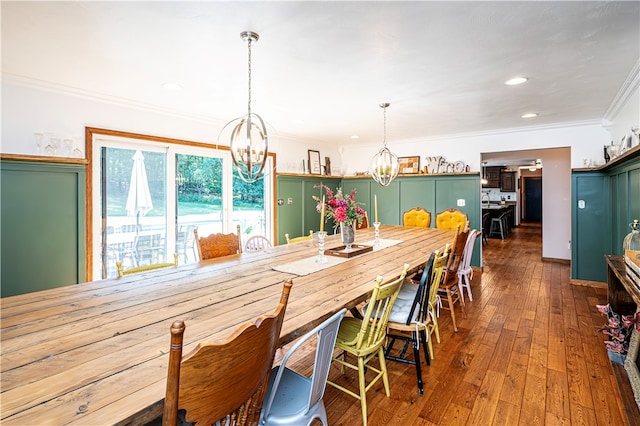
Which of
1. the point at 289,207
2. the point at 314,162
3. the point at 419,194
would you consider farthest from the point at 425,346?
the point at 314,162

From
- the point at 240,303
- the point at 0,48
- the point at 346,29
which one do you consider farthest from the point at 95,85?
the point at 240,303

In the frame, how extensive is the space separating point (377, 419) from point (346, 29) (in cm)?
238

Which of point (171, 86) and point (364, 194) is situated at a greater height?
point (171, 86)

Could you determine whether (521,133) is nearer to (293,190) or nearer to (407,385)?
(293,190)

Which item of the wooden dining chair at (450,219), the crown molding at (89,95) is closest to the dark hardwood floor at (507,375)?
the wooden dining chair at (450,219)

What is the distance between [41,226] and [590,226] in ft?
21.5

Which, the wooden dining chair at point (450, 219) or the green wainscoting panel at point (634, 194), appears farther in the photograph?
the wooden dining chair at point (450, 219)

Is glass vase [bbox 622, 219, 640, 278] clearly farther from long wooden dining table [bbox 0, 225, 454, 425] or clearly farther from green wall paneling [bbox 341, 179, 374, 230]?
green wall paneling [bbox 341, 179, 374, 230]

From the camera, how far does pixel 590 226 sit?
4.47 metres

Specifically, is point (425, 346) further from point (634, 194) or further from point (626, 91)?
point (626, 91)

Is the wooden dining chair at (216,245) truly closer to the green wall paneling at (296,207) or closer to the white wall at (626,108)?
the green wall paneling at (296,207)

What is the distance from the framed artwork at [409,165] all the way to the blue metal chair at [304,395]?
5.15 meters

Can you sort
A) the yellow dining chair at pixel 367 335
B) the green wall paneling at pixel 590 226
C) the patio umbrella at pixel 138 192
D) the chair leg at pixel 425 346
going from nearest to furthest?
the yellow dining chair at pixel 367 335, the chair leg at pixel 425 346, the patio umbrella at pixel 138 192, the green wall paneling at pixel 590 226

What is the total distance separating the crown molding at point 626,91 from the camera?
271cm
